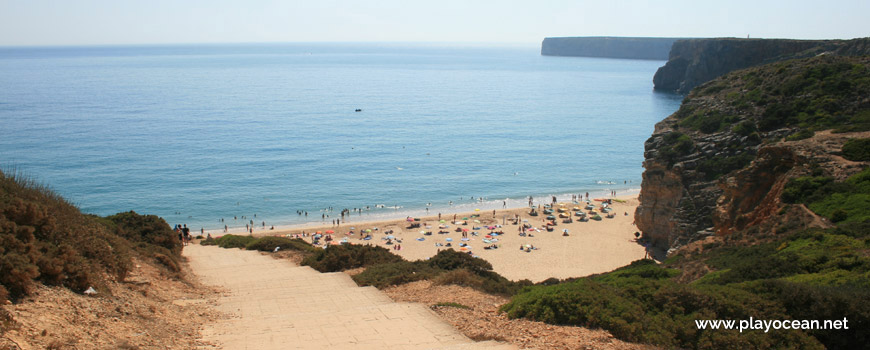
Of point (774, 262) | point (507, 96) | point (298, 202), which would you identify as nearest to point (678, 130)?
point (774, 262)

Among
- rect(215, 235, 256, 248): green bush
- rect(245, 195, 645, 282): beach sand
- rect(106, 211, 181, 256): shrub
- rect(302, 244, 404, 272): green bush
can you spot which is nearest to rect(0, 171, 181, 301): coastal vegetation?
rect(106, 211, 181, 256): shrub

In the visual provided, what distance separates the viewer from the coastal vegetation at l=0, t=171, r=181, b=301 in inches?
354

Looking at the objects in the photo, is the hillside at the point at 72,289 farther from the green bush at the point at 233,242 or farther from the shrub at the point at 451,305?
the green bush at the point at 233,242

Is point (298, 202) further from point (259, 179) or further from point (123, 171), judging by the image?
point (123, 171)

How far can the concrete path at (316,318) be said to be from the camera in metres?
9.67

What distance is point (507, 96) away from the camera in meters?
115

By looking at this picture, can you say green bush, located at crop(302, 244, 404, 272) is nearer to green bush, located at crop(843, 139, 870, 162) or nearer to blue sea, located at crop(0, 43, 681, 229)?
blue sea, located at crop(0, 43, 681, 229)

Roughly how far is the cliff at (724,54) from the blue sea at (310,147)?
7.51m

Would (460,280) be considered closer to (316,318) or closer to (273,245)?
(316,318)

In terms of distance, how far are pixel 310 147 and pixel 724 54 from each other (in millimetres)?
73752

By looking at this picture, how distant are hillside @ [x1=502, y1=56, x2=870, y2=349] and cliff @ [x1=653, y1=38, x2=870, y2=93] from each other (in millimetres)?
24617

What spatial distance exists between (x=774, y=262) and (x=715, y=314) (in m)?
4.80

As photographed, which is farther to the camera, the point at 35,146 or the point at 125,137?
the point at 125,137

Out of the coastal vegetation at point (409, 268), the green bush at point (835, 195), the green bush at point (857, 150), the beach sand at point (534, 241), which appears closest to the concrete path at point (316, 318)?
the coastal vegetation at point (409, 268)
